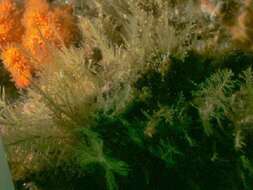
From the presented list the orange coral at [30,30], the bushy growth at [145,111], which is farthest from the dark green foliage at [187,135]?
the orange coral at [30,30]

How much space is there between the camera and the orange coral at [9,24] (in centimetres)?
313

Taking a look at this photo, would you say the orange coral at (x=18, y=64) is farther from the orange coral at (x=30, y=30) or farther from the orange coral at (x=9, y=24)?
the orange coral at (x=9, y=24)

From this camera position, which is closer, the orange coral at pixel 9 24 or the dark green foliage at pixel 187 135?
the dark green foliage at pixel 187 135

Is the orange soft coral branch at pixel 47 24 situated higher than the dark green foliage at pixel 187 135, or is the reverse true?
the orange soft coral branch at pixel 47 24

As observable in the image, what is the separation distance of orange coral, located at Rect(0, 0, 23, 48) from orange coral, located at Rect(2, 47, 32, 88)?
0.24 meters

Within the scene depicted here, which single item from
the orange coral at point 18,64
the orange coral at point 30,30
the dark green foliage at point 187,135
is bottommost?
the dark green foliage at point 187,135

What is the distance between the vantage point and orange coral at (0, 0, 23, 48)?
10.3 ft

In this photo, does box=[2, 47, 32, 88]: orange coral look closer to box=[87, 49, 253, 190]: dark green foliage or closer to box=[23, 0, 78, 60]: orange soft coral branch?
box=[23, 0, 78, 60]: orange soft coral branch

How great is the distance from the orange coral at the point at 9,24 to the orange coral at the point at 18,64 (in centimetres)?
24

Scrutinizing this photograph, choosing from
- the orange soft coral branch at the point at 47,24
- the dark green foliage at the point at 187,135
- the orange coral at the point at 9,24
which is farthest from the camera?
the orange coral at the point at 9,24

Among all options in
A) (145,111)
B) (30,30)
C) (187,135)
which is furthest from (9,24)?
(187,135)

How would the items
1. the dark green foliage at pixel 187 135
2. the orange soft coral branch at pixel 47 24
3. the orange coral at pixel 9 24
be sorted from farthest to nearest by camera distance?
the orange coral at pixel 9 24, the orange soft coral branch at pixel 47 24, the dark green foliage at pixel 187 135

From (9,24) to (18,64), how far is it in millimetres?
438

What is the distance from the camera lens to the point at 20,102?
2.60 metres
